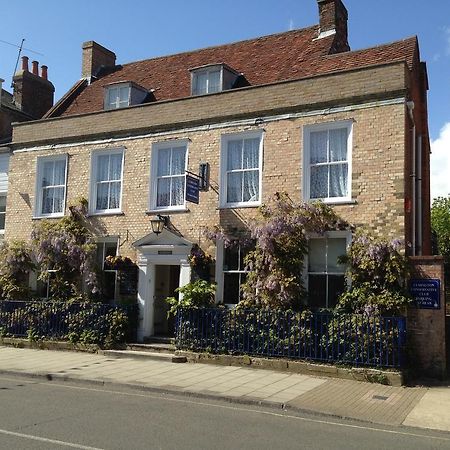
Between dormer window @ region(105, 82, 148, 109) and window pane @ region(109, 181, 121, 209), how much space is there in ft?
9.27

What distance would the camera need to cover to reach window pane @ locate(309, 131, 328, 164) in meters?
14.0

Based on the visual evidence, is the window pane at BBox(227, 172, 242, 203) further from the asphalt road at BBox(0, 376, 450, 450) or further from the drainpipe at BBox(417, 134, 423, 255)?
the asphalt road at BBox(0, 376, 450, 450)

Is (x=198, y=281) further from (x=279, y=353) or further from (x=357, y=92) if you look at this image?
(x=357, y=92)

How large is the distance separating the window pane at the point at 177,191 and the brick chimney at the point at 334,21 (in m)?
6.13

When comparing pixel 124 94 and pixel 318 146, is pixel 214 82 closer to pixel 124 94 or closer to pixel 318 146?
pixel 124 94

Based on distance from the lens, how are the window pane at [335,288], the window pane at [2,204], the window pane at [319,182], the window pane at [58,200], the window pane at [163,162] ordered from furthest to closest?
the window pane at [2,204] < the window pane at [58,200] < the window pane at [163,162] < the window pane at [319,182] < the window pane at [335,288]

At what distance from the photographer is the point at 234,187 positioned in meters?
15.1

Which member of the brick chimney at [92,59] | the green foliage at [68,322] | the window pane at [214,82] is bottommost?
the green foliage at [68,322]

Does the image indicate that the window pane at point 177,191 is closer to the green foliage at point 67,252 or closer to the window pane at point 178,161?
the window pane at point 178,161

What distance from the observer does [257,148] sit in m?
14.9

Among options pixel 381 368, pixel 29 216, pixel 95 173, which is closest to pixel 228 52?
pixel 95 173

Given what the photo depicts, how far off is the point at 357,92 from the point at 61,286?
10.2m

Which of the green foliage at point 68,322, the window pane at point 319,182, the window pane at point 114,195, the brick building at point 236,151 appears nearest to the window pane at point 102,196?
the brick building at point 236,151

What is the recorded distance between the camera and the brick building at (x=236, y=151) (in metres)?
13.2
